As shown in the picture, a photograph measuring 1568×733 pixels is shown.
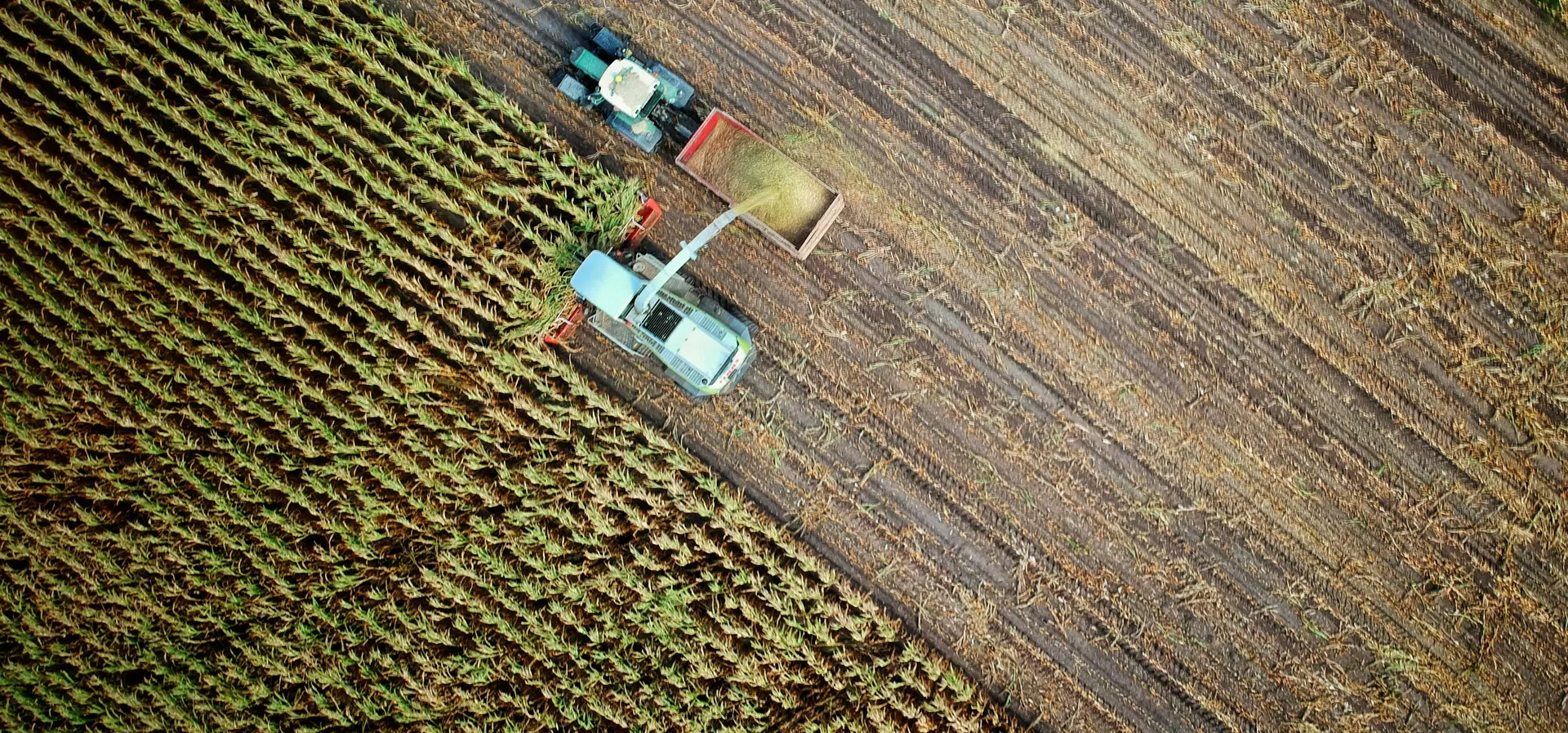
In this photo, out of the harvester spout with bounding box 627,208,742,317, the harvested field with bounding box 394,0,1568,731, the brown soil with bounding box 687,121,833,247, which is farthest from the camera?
the harvested field with bounding box 394,0,1568,731

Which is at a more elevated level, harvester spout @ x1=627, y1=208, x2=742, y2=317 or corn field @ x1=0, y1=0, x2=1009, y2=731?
harvester spout @ x1=627, y1=208, x2=742, y2=317

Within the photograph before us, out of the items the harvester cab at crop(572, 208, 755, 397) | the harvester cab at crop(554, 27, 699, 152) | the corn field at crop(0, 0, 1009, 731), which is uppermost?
the harvester cab at crop(554, 27, 699, 152)

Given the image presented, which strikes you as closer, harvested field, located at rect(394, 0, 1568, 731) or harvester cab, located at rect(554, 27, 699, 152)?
harvester cab, located at rect(554, 27, 699, 152)

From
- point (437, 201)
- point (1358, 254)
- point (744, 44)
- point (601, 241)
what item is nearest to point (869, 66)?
point (744, 44)

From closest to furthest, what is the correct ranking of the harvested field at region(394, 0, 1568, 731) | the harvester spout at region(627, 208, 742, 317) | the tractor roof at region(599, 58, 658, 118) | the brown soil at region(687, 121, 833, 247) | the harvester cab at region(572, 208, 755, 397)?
the harvester spout at region(627, 208, 742, 317)
the harvester cab at region(572, 208, 755, 397)
the tractor roof at region(599, 58, 658, 118)
the brown soil at region(687, 121, 833, 247)
the harvested field at region(394, 0, 1568, 731)

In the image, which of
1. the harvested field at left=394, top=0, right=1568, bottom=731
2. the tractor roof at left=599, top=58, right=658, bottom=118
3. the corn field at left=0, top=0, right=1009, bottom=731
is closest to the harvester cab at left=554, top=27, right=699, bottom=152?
the tractor roof at left=599, top=58, right=658, bottom=118

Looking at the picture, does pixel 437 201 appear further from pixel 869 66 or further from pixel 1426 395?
pixel 1426 395

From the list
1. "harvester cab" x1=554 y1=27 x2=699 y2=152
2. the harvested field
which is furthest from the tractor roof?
the harvested field

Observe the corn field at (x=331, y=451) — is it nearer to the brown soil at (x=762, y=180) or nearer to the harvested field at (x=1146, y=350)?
the harvested field at (x=1146, y=350)

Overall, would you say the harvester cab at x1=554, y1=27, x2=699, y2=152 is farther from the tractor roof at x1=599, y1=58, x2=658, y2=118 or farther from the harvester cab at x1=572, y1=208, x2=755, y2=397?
the harvester cab at x1=572, y1=208, x2=755, y2=397
